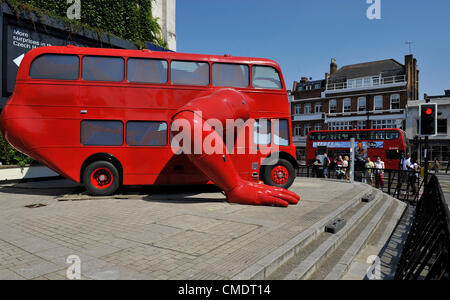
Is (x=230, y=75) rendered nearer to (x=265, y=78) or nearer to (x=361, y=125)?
(x=265, y=78)

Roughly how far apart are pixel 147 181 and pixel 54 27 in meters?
9.79

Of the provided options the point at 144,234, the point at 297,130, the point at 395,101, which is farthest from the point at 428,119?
the point at 297,130

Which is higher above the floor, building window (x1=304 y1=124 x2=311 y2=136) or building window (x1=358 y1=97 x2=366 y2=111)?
building window (x1=358 y1=97 x2=366 y2=111)

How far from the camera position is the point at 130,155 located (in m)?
8.23

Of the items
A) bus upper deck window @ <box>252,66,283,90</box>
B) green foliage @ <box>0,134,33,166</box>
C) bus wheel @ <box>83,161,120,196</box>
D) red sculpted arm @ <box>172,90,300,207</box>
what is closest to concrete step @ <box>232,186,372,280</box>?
red sculpted arm @ <box>172,90,300,207</box>

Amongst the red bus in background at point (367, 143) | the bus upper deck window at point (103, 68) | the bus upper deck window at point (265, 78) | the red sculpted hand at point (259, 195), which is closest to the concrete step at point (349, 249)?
the red sculpted hand at point (259, 195)

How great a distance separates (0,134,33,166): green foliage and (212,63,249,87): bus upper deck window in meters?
9.01

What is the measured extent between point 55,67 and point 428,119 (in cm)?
1101

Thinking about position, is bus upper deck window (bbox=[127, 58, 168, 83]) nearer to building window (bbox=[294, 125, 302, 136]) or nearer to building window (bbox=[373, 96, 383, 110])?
building window (bbox=[373, 96, 383, 110])

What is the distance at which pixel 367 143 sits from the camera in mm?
24781

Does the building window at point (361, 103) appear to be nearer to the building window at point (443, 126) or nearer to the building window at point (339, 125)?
the building window at point (339, 125)

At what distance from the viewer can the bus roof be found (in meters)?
7.69

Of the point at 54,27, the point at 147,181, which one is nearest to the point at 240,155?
the point at 147,181
